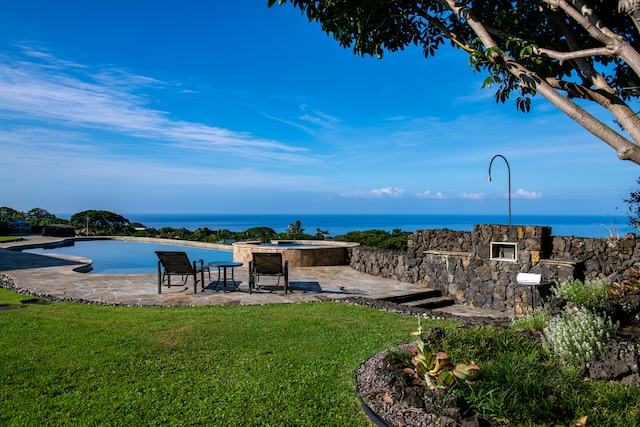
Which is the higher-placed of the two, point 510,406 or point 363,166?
point 363,166

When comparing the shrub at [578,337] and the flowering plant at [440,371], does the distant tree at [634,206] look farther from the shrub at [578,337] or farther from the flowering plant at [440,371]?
the flowering plant at [440,371]

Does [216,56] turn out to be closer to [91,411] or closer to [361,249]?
[361,249]

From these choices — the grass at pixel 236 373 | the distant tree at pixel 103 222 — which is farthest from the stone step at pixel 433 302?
the distant tree at pixel 103 222

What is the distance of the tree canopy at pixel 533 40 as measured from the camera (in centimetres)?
309

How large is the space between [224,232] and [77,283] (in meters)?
14.9

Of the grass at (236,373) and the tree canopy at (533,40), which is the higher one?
the tree canopy at (533,40)

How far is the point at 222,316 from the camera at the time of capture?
6.72 metres

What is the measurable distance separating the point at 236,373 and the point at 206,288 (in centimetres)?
574

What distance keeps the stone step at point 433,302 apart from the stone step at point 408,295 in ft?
0.33

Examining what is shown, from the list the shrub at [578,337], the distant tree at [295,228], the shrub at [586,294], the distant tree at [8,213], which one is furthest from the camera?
the distant tree at [8,213]

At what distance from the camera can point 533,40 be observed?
18.3 feet

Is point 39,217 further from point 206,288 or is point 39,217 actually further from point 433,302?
point 433,302

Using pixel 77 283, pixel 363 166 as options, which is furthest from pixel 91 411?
pixel 363 166

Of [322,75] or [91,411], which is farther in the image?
[322,75]
